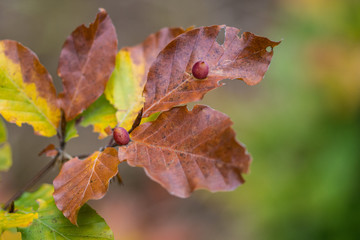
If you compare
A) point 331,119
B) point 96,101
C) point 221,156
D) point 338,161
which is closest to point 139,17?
point 331,119

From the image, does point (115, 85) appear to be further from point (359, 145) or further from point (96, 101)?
point (359, 145)

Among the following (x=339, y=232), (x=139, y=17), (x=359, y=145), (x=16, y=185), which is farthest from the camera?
(x=139, y=17)

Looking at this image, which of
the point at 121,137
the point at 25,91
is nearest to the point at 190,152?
the point at 121,137

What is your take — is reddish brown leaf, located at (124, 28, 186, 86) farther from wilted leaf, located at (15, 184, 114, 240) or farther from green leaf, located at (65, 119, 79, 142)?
wilted leaf, located at (15, 184, 114, 240)

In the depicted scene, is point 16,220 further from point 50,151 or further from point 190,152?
point 190,152

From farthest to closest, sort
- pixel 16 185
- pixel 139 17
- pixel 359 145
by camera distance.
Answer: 1. pixel 139 17
2. pixel 16 185
3. pixel 359 145

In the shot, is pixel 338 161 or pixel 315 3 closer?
pixel 338 161

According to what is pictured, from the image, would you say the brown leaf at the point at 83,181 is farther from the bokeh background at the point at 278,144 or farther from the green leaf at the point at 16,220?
the bokeh background at the point at 278,144

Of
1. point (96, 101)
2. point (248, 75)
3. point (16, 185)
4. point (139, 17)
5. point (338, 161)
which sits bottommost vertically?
point (16, 185)
